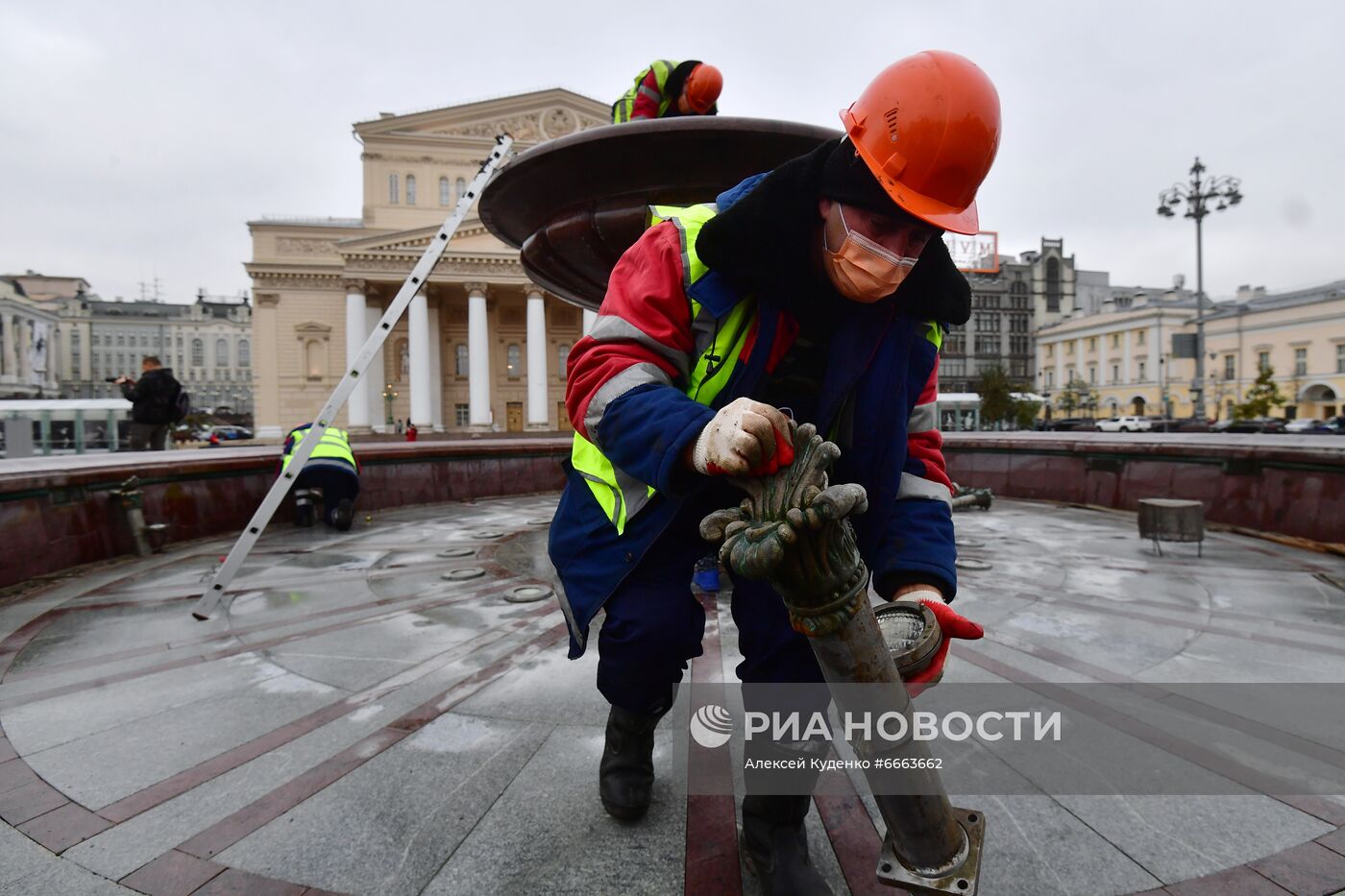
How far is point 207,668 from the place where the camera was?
122 inches

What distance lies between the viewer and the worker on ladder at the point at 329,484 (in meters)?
7.10

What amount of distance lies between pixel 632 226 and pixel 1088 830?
4117 millimetres

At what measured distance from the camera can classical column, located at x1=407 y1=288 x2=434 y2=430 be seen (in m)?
41.1

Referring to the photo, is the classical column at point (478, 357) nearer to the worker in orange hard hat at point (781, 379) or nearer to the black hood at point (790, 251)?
the worker in orange hard hat at point (781, 379)

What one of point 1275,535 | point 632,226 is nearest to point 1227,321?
point 1275,535

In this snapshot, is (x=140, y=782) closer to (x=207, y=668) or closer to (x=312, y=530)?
(x=207, y=668)

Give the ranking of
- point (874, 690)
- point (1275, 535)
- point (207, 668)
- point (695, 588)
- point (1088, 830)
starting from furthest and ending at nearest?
point (1275, 535) < point (695, 588) < point (207, 668) < point (1088, 830) < point (874, 690)

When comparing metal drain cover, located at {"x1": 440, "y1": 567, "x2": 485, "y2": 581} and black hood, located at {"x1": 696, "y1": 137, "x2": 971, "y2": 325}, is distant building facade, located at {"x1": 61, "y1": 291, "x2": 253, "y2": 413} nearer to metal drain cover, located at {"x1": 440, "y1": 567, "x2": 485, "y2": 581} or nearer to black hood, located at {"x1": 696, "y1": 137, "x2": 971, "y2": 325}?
Answer: metal drain cover, located at {"x1": 440, "y1": 567, "x2": 485, "y2": 581}

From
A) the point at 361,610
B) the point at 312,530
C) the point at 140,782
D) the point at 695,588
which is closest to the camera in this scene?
the point at 140,782

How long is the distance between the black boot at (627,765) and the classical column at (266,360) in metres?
49.7

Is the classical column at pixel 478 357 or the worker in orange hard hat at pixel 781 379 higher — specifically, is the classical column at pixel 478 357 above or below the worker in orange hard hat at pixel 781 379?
above

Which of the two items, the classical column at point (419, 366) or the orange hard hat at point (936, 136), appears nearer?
the orange hard hat at point (936, 136)

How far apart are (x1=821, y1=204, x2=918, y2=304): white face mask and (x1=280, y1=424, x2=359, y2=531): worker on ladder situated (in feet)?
22.3

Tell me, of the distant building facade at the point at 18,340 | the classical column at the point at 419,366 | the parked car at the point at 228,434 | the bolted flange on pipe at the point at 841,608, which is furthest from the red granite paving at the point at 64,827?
the distant building facade at the point at 18,340
